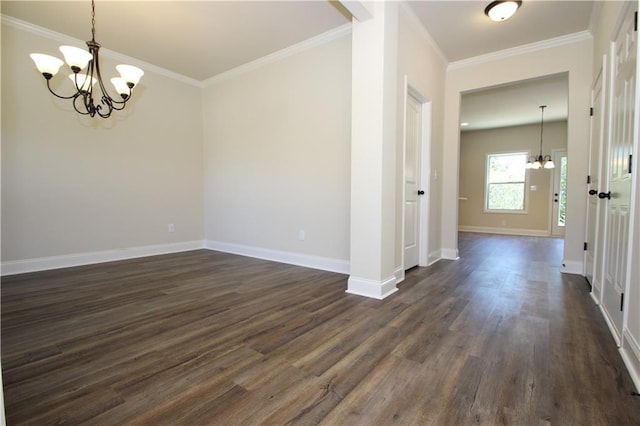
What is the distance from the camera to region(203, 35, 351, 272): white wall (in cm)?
346

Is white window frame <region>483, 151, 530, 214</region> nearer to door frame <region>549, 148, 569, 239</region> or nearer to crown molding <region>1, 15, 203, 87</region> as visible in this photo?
door frame <region>549, 148, 569, 239</region>

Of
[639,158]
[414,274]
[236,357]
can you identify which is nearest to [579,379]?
[639,158]

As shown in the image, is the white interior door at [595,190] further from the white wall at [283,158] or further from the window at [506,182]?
the window at [506,182]

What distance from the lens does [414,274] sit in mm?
3355

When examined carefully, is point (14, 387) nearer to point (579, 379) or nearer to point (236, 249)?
point (579, 379)

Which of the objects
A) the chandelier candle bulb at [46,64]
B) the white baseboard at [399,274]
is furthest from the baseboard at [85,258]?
the white baseboard at [399,274]

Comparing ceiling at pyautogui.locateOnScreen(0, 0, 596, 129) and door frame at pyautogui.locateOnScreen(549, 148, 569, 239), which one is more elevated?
ceiling at pyautogui.locateOnScreen(0, 0, 596, 129)

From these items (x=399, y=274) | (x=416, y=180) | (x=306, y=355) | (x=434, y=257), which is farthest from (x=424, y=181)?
(x=306, y=355)

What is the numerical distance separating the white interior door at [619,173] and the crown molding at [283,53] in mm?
2336

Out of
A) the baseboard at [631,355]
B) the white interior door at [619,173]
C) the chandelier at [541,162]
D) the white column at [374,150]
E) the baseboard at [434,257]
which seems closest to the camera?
the baseboard at [631,355]

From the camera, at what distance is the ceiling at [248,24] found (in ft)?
9.68

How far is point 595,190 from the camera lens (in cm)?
278

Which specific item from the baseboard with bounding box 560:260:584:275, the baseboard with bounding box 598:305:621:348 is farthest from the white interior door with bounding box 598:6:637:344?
the baseboard with bounding box 560:260:584:275

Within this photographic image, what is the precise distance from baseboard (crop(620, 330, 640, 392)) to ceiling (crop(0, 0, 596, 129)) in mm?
2938
